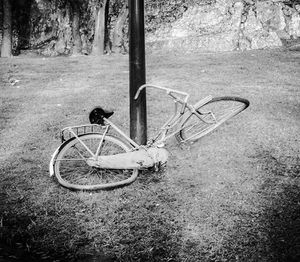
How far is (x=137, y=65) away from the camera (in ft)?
13.5

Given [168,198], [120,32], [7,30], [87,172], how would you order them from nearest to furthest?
[168,198] → [87,172] → [7,30] → [120,32]

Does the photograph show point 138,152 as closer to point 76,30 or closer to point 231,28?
point 231,28

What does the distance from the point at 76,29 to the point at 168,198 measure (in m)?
14.9

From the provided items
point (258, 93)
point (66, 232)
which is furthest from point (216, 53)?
point (66, 232)

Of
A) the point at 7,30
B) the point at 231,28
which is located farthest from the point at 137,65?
the point at 7,30

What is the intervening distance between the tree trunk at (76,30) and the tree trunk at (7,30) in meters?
3.10

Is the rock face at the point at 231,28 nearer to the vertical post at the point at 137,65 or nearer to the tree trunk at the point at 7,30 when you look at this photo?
the tree trunk at the point at 7,30

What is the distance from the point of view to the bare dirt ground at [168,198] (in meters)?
2.99

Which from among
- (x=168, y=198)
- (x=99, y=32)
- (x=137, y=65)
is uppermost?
(x=99, y=32)

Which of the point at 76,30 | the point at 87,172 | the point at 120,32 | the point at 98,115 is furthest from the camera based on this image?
the point at 120,32

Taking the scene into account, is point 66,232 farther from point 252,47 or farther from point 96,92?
point 252,47

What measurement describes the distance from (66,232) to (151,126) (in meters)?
3.19

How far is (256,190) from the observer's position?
3.91 meters

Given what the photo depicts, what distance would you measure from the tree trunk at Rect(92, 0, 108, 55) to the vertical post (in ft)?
42.6
